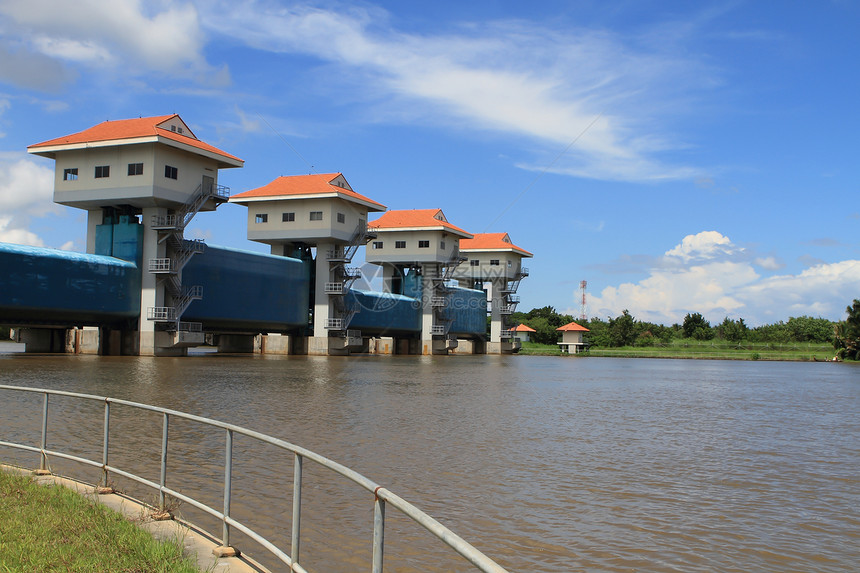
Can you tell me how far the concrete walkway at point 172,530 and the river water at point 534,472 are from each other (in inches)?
34.4

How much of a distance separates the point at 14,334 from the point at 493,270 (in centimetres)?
A: 5543

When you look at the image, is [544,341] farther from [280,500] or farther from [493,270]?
[280,500]

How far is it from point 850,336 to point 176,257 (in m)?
74.1

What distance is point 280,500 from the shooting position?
9.74 m

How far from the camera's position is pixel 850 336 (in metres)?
86.8

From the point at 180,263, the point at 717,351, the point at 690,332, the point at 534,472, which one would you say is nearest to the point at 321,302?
the point at 180,263

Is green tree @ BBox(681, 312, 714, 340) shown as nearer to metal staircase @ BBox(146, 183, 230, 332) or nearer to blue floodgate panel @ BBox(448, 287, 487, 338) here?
blue floodgate panel @ BBox(448, 287, 487, 338)

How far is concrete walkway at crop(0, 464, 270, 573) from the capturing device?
6.19 metres

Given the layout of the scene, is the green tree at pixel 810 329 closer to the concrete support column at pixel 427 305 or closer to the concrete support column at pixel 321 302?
the concrete support column at pixel 427 305

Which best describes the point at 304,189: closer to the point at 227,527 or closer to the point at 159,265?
the point at 159,265

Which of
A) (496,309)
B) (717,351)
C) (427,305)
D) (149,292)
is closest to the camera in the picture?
(149,292)

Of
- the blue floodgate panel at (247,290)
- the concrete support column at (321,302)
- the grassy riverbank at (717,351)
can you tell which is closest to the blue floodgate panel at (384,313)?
the concrete support column at (321,302)

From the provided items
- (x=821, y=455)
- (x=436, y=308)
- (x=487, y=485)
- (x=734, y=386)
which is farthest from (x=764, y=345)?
(x=487, y=485)

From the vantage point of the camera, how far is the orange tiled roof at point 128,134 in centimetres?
4931
